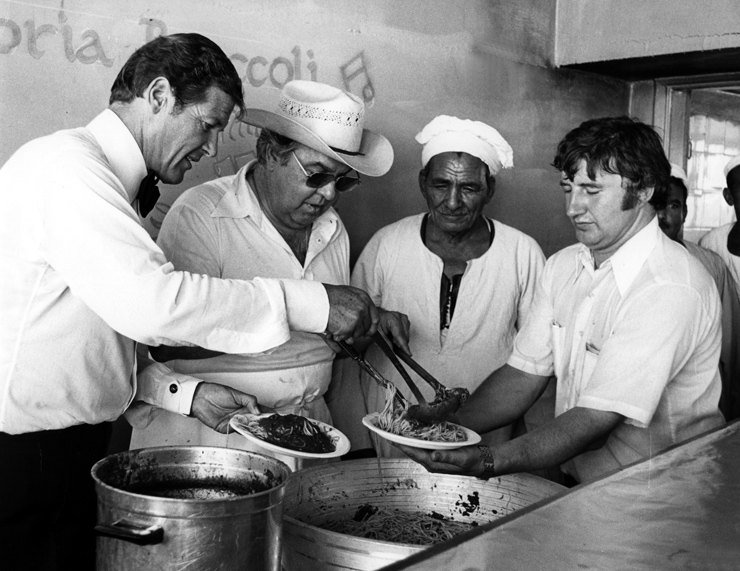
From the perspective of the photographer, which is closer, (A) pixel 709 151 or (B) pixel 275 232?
(B) pixel 275 232

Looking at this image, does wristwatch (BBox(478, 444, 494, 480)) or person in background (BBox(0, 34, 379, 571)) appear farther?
wristwatch (BBox(478, 444, 494, 480))

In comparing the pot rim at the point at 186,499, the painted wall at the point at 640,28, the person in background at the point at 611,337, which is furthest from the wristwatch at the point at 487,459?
the painted wall at the point at 640,28

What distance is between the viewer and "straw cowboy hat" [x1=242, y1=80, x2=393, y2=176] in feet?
9.25

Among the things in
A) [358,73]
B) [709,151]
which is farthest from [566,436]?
[709,151]

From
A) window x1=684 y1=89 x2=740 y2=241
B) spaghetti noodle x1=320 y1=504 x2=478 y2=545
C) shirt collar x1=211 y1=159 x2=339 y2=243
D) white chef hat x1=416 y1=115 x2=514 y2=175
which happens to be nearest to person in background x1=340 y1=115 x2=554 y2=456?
white chef hat x1=416 y1=115 x2=514 y2=175

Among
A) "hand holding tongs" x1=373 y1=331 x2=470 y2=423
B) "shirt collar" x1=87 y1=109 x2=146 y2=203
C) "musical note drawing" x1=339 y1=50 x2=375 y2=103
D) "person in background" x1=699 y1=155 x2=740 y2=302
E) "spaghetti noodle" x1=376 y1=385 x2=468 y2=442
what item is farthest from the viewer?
"person in background" x1=699 y1=155 x2=740 y2=302

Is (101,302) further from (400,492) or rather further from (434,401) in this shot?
(434,401)

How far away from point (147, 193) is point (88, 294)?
51cm

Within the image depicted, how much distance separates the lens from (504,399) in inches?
120

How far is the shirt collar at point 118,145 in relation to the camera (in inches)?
84.2

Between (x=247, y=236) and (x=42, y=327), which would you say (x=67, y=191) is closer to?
(x=42, y=327)

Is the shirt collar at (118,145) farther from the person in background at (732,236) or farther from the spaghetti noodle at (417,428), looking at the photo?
the person in background at (732,236)

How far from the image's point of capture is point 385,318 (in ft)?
9.55

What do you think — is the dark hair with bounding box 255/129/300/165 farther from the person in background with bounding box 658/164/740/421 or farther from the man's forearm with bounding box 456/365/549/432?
the person in background with bounding box 658/164/740/421
